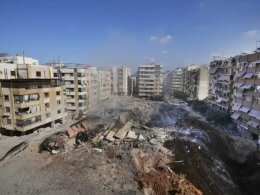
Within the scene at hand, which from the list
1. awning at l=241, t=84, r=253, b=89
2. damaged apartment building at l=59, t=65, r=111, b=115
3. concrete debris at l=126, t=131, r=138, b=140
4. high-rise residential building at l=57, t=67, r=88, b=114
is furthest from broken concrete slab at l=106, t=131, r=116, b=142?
awning at l=241, t=84, r=253, b=89

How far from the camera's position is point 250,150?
1250 inches

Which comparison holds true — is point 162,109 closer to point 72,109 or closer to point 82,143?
point 72,109

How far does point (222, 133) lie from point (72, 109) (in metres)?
34.3

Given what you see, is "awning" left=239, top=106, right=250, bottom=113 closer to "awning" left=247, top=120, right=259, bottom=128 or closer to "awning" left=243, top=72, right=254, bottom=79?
"awning" left=247, top=120, right=259, bottom=128

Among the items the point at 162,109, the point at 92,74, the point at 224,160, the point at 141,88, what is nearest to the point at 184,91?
the point at 141,88

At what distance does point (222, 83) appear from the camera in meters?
52.1

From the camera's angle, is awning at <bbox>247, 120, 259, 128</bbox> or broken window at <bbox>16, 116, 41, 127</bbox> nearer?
broken window at <bbox>16, 116, 41, 127</bbox>

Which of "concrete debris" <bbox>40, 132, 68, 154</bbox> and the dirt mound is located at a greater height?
"concrete debris" <bbox>40, 132, 68, 154</bbox>

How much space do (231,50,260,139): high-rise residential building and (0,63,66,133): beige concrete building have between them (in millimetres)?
34525

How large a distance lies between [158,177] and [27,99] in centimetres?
2339

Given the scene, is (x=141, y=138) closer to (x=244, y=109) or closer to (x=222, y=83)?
(x=244, y=109)

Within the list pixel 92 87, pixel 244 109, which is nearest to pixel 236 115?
pixel 244 109

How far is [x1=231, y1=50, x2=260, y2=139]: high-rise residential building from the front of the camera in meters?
33.1

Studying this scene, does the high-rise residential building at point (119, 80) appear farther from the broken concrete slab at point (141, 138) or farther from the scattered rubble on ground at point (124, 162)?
the broken concrete slab at point (141, 138)
